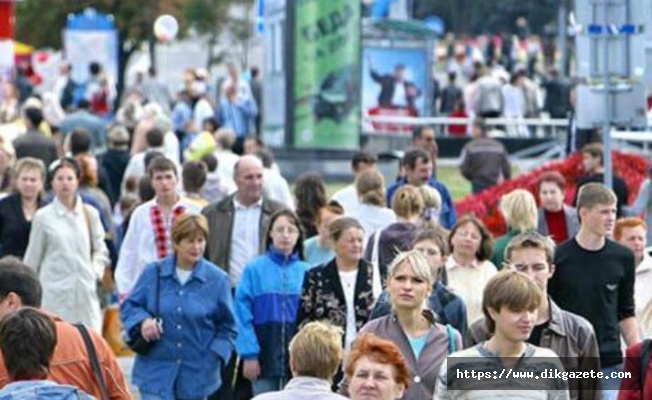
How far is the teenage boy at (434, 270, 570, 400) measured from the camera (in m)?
9.21

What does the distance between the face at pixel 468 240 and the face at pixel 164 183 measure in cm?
296

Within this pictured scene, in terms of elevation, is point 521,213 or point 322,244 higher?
point 521,213

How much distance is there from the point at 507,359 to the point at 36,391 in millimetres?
2010

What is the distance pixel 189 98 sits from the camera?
130 feet

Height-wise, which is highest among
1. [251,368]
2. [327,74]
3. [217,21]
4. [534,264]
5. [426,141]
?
[217,21]

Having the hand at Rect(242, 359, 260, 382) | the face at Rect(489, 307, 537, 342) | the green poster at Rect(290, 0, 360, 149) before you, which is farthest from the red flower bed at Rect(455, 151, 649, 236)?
the green poster at Rect(290, 0, 360, 149)

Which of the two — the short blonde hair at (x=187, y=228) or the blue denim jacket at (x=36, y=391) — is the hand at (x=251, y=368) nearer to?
the short blonde hair at (x=187, y=228)

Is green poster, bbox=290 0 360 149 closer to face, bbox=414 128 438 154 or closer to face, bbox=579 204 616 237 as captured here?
face, bbox=414 128 438 154

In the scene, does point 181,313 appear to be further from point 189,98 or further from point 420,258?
point 189,98

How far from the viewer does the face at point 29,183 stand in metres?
16.2

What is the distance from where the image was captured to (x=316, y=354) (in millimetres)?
8977

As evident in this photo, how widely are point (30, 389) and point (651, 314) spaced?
340 cm

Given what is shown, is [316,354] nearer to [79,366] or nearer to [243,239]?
[79,366]

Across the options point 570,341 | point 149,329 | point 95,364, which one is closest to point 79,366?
point 95,364
